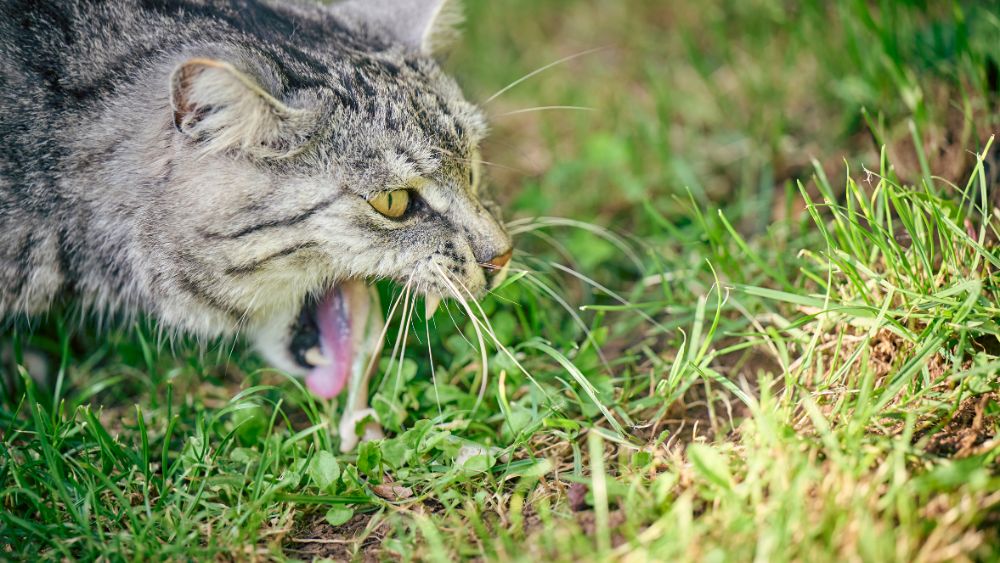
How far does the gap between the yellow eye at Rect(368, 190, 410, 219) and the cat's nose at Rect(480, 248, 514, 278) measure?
29cm

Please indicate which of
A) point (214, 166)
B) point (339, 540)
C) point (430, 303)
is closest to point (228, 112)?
point (214, 166)

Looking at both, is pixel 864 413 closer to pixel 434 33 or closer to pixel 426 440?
pixel 426 440

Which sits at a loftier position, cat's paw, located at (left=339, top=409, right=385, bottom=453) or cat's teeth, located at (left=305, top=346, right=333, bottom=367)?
cat's teeth, located at (left=305, top=346, right=333, bottom=367)

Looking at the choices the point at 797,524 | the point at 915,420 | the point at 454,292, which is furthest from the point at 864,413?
the point at 454,292

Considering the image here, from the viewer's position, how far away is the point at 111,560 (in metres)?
1.94

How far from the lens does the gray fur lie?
215 cm

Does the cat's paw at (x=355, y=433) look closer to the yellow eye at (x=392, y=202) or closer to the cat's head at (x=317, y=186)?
the cat's head at (x=317, y=186)

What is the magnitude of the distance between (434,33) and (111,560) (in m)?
1.90

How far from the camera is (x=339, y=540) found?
205cm

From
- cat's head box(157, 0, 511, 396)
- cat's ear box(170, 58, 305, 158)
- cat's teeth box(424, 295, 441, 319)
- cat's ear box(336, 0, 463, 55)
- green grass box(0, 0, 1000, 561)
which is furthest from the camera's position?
cat's ear box(336, 0, 463, 55)

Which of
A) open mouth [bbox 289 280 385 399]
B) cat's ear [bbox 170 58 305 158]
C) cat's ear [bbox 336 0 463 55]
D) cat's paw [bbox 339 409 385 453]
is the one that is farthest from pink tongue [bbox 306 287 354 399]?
cat's ear [bbox 336 0 463 55]

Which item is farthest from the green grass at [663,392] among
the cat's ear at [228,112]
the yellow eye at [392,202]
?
the cat's ear at [228,112]

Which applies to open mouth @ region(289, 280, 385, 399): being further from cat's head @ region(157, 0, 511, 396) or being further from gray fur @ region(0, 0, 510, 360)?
gray fur @ region(0, 0, 510, 360)

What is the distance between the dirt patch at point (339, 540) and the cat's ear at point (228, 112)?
994mm
